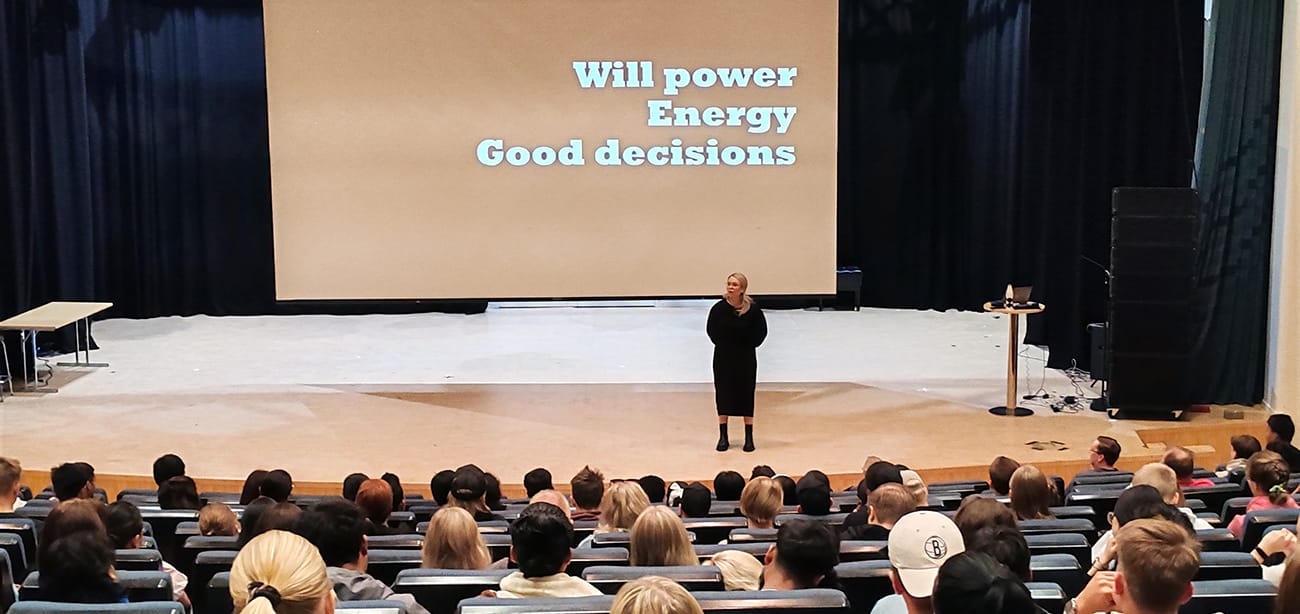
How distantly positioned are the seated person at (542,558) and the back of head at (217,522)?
5.53 ft

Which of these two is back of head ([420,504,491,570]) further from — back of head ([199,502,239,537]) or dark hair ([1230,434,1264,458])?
dark hair ([1230,434,1264,458])

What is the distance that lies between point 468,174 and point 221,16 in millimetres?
7087

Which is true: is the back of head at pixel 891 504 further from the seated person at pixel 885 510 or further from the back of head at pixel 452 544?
the back of head at pixel 452 544

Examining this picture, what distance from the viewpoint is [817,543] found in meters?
3.59

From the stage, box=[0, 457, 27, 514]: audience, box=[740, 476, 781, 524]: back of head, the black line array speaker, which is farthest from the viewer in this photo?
the black line array speaker

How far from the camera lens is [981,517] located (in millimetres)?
3992

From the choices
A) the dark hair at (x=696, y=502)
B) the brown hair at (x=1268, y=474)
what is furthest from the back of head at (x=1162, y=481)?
the dark hair at (x=696, y=502)

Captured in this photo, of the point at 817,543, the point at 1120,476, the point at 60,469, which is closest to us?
the point at 817,543

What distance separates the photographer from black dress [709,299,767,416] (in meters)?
8.66

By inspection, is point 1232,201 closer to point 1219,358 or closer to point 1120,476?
point 1219,358

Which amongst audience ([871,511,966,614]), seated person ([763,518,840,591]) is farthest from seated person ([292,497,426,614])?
audience ([871,511,966,614])

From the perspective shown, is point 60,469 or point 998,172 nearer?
point 60,469

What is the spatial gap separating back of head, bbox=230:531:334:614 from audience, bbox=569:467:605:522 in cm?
305

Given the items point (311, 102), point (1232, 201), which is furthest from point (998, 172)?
point (311, 102)
